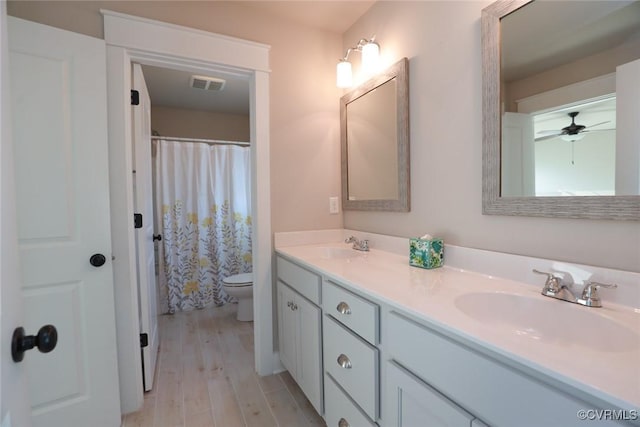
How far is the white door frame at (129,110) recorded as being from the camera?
1.55 m

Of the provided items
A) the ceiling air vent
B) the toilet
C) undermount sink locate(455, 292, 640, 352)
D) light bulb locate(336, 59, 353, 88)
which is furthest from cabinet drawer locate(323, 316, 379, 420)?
the ceiling air vent

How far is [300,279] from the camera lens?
1.60 metres

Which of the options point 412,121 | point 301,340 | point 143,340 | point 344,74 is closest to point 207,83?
point 344,74

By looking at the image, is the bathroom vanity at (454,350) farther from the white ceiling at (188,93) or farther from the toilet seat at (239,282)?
the white ceiling at (188,93)

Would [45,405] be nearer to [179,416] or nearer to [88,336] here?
[88,336]

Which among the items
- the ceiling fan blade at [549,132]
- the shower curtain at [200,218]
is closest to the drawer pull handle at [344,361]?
the ceiling fan blade at [549,132]

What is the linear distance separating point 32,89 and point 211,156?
2.02m

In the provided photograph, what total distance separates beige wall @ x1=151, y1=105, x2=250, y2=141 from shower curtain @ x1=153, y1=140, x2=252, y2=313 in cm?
61

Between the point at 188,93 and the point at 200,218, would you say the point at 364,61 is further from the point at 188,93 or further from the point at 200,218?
the point at 200,218

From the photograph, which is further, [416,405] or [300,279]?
[300,279]

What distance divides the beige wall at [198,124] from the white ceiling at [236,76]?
9 centimetres

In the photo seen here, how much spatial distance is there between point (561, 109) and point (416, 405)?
3.49 ft

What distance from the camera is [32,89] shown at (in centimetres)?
129

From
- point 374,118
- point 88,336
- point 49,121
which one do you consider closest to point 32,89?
point 49,121
